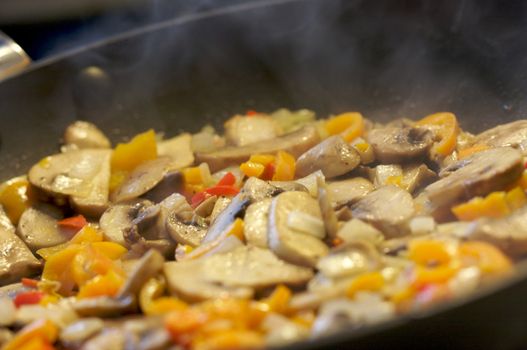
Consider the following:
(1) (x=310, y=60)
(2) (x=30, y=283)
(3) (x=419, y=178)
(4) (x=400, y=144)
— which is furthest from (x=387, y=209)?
(1) (x=310, y=60)

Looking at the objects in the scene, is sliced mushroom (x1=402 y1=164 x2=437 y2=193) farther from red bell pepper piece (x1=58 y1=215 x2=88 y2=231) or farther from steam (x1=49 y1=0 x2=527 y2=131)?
red bell pepper piece (x1=58 y1=215 x2=88 y2=231)

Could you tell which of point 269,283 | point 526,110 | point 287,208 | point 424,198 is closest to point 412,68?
point 526,110

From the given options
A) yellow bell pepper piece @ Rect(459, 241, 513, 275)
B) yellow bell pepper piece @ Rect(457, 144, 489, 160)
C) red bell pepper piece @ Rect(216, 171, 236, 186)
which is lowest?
yellow bell pepper piece @ Rect(459, 241, 513, 275)

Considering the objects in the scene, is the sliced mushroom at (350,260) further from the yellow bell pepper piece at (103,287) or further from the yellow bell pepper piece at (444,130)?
the yellow bell pepper piece at (444,130)

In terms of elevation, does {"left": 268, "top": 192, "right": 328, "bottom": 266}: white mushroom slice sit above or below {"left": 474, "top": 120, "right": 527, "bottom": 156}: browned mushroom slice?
below

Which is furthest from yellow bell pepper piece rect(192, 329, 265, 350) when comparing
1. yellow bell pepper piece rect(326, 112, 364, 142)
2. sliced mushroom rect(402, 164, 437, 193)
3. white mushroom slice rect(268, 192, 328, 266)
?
yellow bell pepper piece rect(326, 112, 364, 142)

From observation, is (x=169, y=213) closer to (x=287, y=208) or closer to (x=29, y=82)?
(x=287, y=208)
